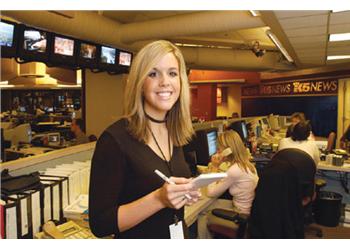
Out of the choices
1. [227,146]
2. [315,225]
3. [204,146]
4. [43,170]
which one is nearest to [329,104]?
[315,225]

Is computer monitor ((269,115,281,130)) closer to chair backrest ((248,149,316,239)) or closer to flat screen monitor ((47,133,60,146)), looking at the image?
flat screen monitor ((47,133,60,146))

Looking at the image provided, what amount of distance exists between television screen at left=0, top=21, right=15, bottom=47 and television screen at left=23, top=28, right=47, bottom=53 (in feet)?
0.63

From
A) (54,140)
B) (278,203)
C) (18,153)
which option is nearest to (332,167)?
(278,203)

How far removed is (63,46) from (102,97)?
6.60 feet

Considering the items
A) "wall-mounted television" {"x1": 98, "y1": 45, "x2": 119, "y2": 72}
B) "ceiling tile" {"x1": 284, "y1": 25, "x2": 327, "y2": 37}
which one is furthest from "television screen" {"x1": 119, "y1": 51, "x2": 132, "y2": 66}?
"ceiling tile" {"x1": 284, "y1": 25, "x2": 327, "y2": 37}

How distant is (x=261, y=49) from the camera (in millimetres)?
6875

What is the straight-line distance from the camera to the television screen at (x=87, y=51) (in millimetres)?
4879

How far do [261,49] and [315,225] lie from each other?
12.6 feet

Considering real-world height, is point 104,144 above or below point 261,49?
below

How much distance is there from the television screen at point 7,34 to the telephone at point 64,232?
8.19ft

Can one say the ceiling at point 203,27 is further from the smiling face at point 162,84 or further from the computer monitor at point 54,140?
the computer monitor at point 54,140

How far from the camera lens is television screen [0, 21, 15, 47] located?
11.7 ft

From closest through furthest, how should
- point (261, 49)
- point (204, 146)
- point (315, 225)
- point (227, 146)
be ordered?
point (227, 146)
point (204, 146)
point (315, 225)
point (261, 49)
